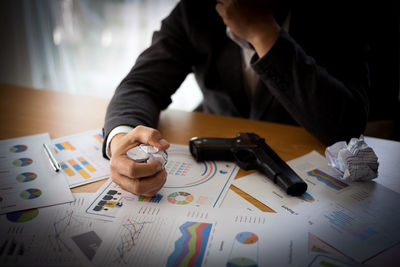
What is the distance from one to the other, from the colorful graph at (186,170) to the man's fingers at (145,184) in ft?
0.19

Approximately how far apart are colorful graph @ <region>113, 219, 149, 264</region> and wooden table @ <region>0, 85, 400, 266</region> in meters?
0.37

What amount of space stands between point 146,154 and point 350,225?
0.40 m

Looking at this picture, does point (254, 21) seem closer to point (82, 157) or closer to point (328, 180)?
point (328, 180)

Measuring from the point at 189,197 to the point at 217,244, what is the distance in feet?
0.47

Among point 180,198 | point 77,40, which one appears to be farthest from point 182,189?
point 77,40

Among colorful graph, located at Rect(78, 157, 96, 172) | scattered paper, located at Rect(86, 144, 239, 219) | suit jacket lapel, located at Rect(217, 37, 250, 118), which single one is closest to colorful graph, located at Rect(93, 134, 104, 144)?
colorful graph, located at Rect(78, 157, 96, 172)

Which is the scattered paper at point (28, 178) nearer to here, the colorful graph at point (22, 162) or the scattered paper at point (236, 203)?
the colorful graph at point (22, 162)

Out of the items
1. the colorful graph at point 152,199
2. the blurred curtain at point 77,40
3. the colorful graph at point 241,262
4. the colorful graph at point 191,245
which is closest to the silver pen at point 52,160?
the colorful graph at point 152,199

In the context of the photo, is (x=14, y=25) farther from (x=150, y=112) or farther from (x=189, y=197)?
(x=189, y=197)

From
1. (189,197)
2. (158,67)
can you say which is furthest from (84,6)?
(189,197)

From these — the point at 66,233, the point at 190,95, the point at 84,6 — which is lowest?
the point at 190,95

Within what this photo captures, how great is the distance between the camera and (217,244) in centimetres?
50

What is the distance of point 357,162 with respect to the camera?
0.69 m

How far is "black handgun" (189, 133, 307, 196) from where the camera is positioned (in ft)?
2.25
